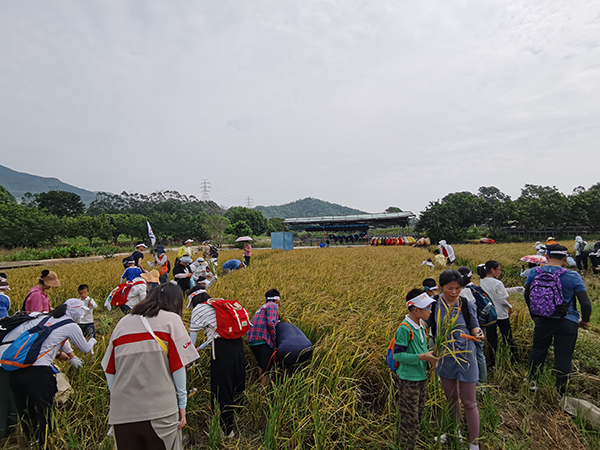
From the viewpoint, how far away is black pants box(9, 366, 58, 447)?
82.7 inches

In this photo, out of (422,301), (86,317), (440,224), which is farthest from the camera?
(440,224)

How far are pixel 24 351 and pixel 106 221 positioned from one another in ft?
118

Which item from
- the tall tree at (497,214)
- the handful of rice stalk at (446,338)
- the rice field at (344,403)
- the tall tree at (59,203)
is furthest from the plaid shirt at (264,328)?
the tall tree at (59,203)

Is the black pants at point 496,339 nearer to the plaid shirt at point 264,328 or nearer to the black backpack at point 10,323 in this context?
the plaid shirt at point 264,328

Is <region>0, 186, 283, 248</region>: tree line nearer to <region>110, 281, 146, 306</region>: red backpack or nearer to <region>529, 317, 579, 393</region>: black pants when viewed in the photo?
<region>110, 281, 146, 306</region>: red backpack

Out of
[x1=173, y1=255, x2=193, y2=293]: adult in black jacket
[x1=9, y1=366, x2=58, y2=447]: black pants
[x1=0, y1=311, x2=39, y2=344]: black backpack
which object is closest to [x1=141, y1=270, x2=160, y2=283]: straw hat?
[x1=173, y1=255, x2=193, y2=293]: adult in black jacket

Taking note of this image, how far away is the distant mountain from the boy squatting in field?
157021mm

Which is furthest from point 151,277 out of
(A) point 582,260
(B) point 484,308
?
(A) point 582,260

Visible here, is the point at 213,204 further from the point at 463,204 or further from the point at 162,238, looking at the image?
the point at 463,204

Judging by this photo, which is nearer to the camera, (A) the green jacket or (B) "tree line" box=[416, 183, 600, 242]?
(A) the green jacket

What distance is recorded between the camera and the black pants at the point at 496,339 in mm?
3494

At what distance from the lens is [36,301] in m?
3.57

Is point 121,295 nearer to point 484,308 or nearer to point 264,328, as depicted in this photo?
point 264,328

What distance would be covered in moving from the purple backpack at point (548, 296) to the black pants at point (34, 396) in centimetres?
469
